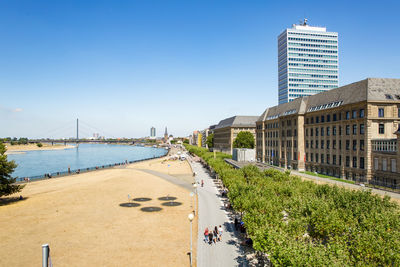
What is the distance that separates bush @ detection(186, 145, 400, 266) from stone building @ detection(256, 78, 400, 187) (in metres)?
23.3

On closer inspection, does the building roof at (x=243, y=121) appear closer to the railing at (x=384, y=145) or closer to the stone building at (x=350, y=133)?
the stone building at (x=350, y=133)

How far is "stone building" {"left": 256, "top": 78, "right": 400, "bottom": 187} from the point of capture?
52.1 metres

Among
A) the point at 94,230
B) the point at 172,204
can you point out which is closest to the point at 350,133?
the point at 172,204

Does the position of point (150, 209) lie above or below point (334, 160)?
below

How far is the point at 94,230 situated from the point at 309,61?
15885 cm

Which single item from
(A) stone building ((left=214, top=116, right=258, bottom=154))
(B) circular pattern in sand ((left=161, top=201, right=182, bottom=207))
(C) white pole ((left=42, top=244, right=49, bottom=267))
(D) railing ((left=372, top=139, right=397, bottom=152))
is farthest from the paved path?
(A) stone building ((left=214, top=116, right=258, bottom=154))

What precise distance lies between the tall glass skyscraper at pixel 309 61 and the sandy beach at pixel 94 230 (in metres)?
127

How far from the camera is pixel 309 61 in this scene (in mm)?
157375

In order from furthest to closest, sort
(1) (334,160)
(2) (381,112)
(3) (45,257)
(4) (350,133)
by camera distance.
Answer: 1. (1) (334,160)
2. (4) (350,133)
3. (2) (381,112)
4. (3) (45,257)

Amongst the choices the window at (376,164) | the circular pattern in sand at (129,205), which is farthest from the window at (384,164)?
the circular pattern in sand at (129,205)

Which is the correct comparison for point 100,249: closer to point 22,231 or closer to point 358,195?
point 22,231

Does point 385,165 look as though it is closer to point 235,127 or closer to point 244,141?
point 244,141

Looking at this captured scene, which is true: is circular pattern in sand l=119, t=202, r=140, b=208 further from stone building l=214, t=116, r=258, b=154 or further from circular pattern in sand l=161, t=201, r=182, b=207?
stone building l=214, t=116, r=258, b=154

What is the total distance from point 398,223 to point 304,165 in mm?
58950
